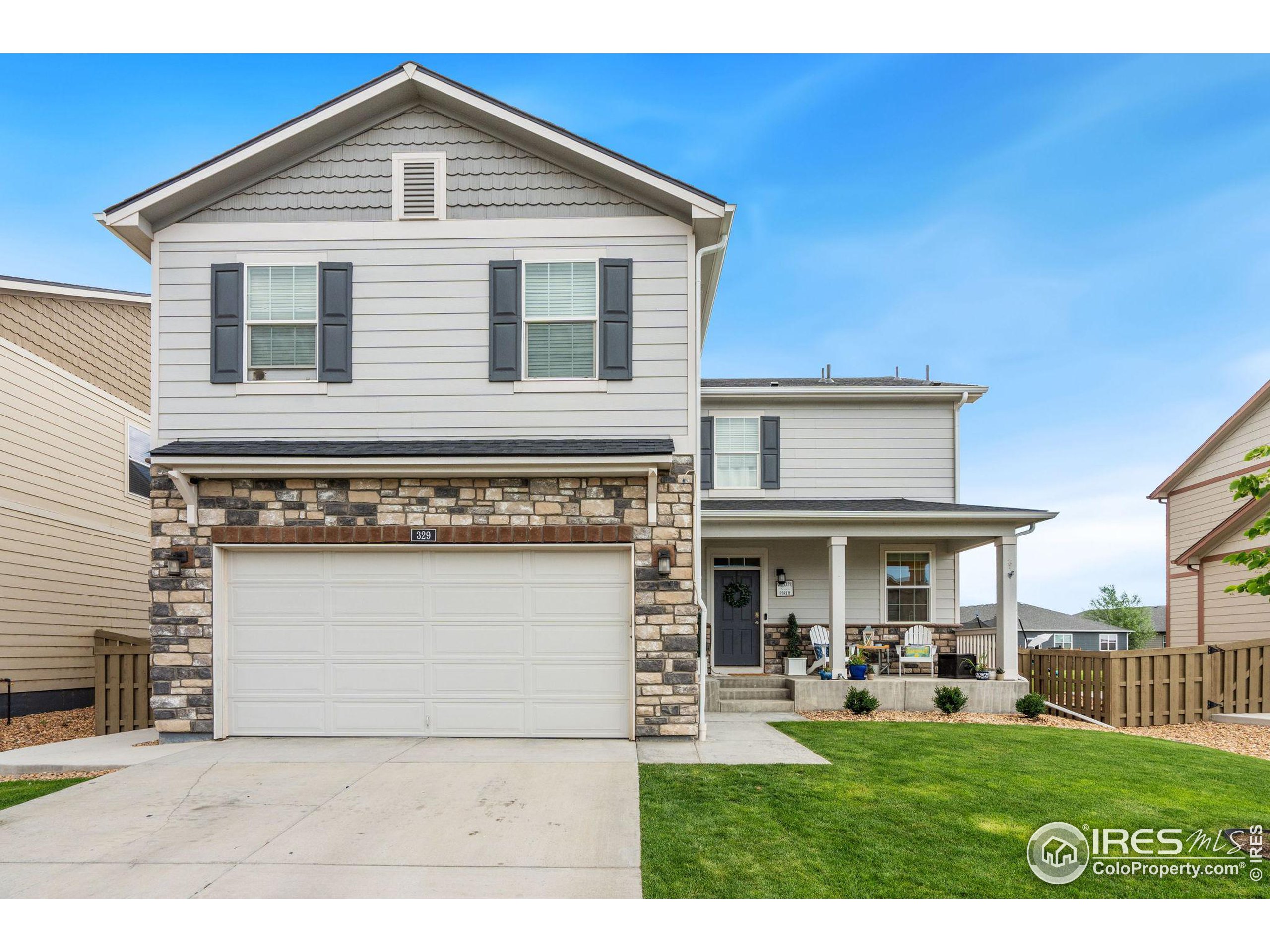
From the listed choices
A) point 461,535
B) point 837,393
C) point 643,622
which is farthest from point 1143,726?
point 461,535

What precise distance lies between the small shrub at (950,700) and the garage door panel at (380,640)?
7522 millimetres

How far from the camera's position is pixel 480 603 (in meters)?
8.95

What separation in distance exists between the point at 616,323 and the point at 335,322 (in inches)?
128

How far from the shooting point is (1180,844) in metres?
5.32

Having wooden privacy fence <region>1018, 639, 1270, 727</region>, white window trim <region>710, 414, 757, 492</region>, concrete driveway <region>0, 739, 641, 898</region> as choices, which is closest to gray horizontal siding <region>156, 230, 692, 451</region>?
concrete driveway <region>0, 739, 641, 898</region>

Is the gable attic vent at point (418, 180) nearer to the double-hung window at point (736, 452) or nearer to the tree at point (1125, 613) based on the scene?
the double-hung window at point (736, 452)

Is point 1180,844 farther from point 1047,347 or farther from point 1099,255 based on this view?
point 1047,347

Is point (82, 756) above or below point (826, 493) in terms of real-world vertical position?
below

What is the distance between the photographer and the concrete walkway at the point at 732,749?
7750 millimetres

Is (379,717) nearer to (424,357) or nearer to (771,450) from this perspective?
(424,357)

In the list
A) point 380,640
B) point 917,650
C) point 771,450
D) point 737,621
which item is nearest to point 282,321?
point 380,640

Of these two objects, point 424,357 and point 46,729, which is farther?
point 46,729

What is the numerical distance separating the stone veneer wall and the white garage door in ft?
0.79

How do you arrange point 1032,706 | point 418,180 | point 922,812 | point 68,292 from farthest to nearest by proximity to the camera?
point 68,292, point 1032,706, point 418,180, point 922,812
